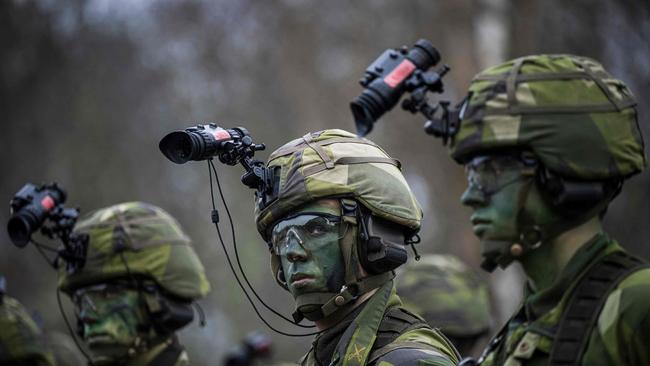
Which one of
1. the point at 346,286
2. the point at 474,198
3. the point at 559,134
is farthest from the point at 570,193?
the point at 346,286

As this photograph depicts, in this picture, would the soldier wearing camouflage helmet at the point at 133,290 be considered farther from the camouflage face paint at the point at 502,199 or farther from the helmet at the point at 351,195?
the camouflage face paint at the point at 502,199

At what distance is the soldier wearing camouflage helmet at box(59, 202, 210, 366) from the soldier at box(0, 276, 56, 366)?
2.02m

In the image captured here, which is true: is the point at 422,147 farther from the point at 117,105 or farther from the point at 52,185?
the point at 52,185

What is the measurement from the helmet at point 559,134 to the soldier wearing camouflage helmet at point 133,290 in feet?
13.5

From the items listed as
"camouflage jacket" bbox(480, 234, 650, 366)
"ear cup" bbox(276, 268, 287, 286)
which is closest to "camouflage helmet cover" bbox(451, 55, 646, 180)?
"camouflage jacket" bbox(480, 234, 650, 366)

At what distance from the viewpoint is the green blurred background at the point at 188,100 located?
24.5m

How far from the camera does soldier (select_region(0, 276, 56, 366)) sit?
396 inches

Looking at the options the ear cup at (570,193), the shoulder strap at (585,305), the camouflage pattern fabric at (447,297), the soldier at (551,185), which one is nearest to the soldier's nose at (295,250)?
the soldier at (551,185)

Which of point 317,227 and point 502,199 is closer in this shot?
point 502,199

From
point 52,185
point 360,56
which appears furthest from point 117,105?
point 52,185

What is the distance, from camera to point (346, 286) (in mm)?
5664

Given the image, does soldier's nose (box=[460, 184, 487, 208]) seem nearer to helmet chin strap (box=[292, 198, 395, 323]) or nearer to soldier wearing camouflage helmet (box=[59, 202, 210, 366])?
helmet chin strap (box=[292, 198, 395, 323])

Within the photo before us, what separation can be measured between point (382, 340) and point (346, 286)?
330 millimetres

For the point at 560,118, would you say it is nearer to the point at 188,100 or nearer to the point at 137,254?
the point at 137,254
